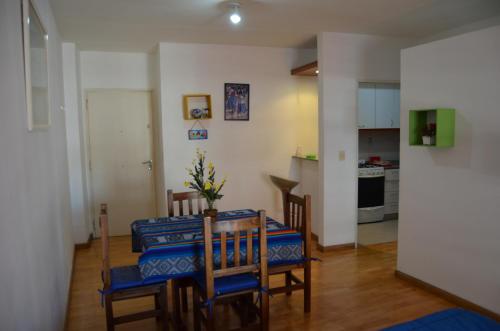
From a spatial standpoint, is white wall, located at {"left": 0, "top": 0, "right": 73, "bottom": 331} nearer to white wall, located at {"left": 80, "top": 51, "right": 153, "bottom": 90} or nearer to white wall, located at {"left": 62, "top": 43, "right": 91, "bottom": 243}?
white wall, located at {"left": 62, "top": 43, "right": 91, "bottom": 243}

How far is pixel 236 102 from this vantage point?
16.9 ft

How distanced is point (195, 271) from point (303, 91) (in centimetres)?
354

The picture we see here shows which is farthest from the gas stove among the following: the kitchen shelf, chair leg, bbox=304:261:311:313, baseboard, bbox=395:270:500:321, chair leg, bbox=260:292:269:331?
chair leg, bbox=260:292:269:331

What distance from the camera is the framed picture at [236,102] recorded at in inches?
200

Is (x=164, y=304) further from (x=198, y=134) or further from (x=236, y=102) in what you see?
(x=236, y=102)

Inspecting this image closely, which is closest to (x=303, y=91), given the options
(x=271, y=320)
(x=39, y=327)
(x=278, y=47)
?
(x=278, y=47)

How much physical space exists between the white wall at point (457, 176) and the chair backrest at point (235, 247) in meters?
1.70

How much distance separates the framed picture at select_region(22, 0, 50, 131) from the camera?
1.80 metres

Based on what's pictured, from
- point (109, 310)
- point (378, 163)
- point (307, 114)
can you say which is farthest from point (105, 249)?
point (378, 163)

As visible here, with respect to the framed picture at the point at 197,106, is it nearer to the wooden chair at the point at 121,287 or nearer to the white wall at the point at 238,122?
the white wall at the point at 238,122

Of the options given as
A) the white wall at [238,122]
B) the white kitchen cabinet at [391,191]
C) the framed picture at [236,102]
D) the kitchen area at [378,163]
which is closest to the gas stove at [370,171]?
the kitchen area at [378,163]

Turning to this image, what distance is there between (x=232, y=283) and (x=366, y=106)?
350 cm

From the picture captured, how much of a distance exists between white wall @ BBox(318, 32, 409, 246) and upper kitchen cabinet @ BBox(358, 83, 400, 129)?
0.43 metres

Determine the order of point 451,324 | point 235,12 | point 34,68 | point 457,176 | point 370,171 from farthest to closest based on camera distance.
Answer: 1. point 370,171
2. point 235,12
3. point 457,176
4. point 34,68
5. point 451,324
